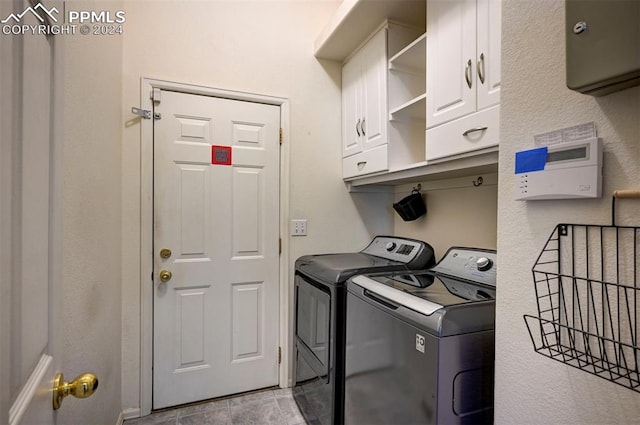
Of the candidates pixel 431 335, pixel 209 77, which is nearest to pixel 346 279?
pixel 431 335

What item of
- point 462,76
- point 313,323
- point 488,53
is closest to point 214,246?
point 313,323

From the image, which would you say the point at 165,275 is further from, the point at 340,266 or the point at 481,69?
the point at 481,69

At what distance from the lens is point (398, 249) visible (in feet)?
6.67

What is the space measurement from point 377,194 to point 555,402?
6.18 ft

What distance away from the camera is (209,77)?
207 centimetres

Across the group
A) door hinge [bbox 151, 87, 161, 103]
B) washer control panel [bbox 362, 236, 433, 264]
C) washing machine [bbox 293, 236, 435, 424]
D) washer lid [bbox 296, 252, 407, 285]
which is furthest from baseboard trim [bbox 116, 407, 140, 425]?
door hinge [bbox 151, 87, 161, 103]

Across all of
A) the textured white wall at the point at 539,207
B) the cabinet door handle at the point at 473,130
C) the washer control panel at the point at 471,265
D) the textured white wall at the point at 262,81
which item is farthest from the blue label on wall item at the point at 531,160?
the textured white wall at the point at 262,81

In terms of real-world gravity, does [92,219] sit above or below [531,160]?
below

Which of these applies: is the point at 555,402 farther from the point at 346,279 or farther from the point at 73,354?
the point at 73,354

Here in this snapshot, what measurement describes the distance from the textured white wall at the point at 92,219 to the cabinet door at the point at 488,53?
1.47 m

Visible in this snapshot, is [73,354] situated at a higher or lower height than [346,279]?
lower

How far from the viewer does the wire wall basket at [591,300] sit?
Result: 58 cm

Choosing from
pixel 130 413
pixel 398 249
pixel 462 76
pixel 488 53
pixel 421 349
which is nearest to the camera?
pixel 421 349

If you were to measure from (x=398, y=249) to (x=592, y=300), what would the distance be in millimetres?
1402
